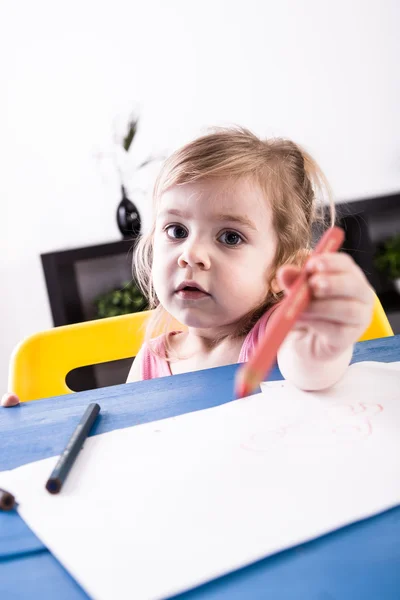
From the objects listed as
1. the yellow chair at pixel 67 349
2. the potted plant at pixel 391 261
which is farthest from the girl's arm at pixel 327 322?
the potted plant at pixel 391 261

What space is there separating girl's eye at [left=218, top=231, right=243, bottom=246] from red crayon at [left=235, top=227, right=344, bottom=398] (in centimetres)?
38

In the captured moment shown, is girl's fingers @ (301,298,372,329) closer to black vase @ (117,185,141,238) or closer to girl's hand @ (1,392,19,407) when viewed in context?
girl's hand @ (1,392,19,407)

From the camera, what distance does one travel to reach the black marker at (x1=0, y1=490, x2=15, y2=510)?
1.13 feet

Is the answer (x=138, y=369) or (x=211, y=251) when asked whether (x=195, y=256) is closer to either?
(x=211, y=251)

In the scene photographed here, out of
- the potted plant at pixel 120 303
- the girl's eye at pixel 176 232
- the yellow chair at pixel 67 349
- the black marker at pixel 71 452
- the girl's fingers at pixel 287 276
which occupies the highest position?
the girl's fingers at pixel 287 276

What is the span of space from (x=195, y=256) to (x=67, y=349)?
276mm

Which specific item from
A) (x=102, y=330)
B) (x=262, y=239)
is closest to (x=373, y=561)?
(x=262, y=239)

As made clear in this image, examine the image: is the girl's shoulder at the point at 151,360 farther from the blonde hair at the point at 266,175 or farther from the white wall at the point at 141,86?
the white wall at the point at 141,86

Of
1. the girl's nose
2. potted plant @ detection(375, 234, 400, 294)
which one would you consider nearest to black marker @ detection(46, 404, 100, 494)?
the girl's nose

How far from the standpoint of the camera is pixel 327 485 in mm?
326

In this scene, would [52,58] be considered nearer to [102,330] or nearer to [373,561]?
[102,330]

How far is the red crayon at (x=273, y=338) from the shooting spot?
0.28 metres

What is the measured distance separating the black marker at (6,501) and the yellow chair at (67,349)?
50 cm

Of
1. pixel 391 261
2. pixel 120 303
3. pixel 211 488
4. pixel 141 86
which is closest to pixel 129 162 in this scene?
pixel 141 86
